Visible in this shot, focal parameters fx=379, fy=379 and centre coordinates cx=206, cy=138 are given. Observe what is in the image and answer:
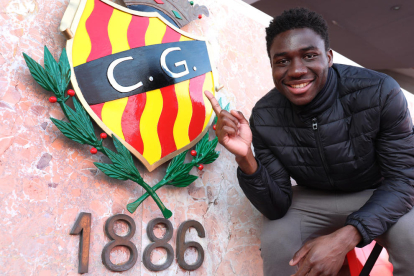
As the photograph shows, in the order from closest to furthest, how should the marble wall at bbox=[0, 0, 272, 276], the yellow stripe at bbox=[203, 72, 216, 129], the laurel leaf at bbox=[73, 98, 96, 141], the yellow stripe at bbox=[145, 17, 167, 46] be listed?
1. the marble wall at bbox=[0, 0, 272, 276]
2. the laurel leaf at bbox=[73, 98, 96, 141]
3. the yellow stripe at bbox=[145, 17, 167, 46]
4. the yellow stripe at bbox=[203, 72, 216, 129]

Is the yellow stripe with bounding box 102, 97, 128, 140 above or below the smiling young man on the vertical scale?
above

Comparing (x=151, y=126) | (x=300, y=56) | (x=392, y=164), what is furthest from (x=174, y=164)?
(x=392, y=164)

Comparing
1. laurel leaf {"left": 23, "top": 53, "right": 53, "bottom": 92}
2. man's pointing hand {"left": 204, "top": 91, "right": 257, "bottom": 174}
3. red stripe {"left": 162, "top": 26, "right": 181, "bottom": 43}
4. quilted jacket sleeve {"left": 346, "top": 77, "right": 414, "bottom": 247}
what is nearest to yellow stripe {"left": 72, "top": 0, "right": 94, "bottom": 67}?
laurel leaf {"left": 23, "top": 53, "right": 53, "bottom": 92}

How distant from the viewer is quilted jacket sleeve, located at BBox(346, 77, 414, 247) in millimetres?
1223

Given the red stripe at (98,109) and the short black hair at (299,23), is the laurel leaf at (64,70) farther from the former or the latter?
the short black hair at (299,23)

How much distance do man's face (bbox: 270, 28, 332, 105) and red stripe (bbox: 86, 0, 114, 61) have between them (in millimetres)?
612

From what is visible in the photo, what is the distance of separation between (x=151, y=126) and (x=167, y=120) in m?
0.08

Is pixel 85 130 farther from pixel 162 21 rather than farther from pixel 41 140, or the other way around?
pixel 162 21

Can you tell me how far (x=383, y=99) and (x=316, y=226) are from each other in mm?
540

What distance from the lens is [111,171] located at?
1237 mm

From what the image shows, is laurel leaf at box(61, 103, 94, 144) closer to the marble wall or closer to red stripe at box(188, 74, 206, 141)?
the marble wall

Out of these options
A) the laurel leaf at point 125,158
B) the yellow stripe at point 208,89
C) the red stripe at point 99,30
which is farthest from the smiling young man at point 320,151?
the red stripe at point 99,30

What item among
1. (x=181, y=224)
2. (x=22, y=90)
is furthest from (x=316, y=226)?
(x=22, y=90)

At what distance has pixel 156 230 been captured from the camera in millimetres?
1363
